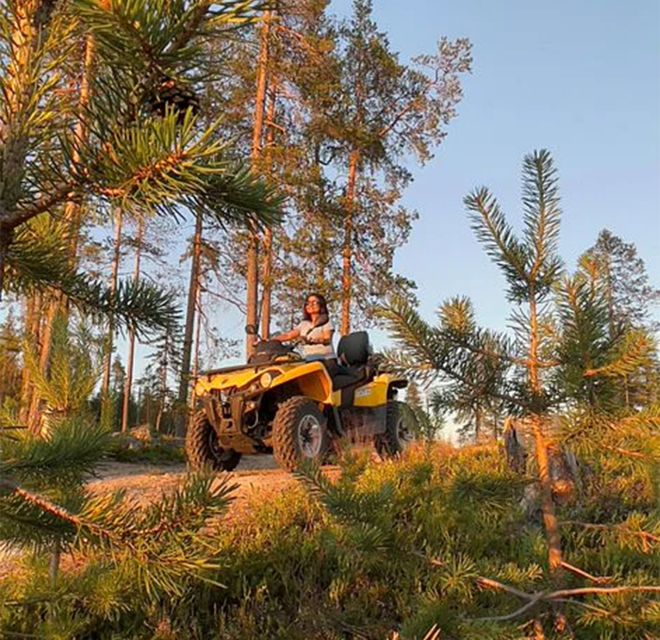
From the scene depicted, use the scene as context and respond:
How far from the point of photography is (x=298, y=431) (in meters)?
6.84

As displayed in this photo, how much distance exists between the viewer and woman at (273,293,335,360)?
7680 millimetres

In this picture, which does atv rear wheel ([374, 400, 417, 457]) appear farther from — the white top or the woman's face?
the woman's face

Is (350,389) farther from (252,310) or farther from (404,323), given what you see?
(252,310)

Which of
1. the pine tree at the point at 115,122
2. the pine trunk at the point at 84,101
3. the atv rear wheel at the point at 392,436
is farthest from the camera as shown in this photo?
the atv rear wheel at the point at 392,436

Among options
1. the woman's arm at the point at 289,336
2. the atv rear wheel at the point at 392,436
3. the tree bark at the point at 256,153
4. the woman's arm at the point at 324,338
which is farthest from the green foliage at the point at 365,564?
the tree bark at the point at 256,153

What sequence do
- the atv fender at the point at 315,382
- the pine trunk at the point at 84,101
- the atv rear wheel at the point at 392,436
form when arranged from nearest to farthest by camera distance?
the pine trunk at the point at 84,101
the atv fender at the point at 315,382
the atv rear wheel at the point at 392,436

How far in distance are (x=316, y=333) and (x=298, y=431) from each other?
4.39 ft

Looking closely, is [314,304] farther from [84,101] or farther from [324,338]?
[84,101]

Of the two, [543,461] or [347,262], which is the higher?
[347,262]

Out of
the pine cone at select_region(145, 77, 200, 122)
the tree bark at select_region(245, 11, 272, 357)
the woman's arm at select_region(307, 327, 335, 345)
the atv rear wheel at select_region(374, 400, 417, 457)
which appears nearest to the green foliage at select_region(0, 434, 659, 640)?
the pine cone at select_region(145, 77, 200, 122)

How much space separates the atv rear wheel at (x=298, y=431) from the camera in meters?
6.66

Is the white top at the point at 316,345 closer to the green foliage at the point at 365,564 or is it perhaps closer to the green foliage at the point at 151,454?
the green foliage at the point at 365,564

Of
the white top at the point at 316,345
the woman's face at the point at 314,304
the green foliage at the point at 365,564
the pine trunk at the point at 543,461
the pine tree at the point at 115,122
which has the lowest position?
the green foliage at the point at 365,564

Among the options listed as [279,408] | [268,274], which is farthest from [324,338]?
[268,274]
